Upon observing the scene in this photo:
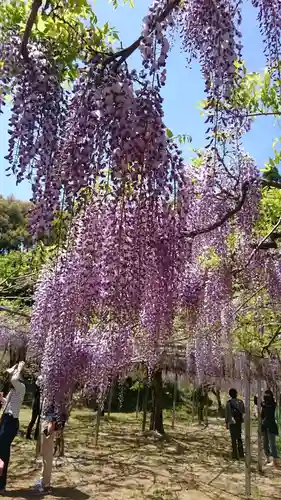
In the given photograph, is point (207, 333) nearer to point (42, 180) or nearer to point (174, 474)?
point (174, 474)

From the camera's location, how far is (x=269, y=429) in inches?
372

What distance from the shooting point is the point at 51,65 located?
108 inches

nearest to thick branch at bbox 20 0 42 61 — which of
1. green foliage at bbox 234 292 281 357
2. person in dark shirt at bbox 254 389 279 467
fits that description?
green foliage at bbox 234 292 281 357

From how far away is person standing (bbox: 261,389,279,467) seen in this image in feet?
30.6

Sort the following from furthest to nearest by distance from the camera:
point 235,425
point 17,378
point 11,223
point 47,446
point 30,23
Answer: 1. point 11,223
2. point 235,425
3. point 47,446
4. point 17,378
5. point 30,23

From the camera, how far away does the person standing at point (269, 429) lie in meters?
9.32

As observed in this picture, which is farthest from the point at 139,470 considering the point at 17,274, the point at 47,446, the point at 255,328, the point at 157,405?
the point at 157,405

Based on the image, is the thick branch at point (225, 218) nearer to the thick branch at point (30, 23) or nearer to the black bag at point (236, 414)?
the thick branch at point (30, 23)

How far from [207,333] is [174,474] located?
237 centimetres

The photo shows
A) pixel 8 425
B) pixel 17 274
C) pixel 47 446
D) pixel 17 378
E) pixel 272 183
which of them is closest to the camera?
pixel 272 183

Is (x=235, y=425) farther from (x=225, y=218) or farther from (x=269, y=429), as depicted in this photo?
(x=225, y=218)

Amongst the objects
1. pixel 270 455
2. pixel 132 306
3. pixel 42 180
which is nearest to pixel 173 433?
pixel 270 455

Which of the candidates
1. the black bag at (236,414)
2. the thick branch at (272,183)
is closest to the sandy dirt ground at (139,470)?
the black bag at (236,414)

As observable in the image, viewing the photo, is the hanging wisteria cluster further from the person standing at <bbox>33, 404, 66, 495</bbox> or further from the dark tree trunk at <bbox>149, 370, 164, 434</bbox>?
the dark tree trunk at <bbox>149, 370, 164, 434</bbox>
